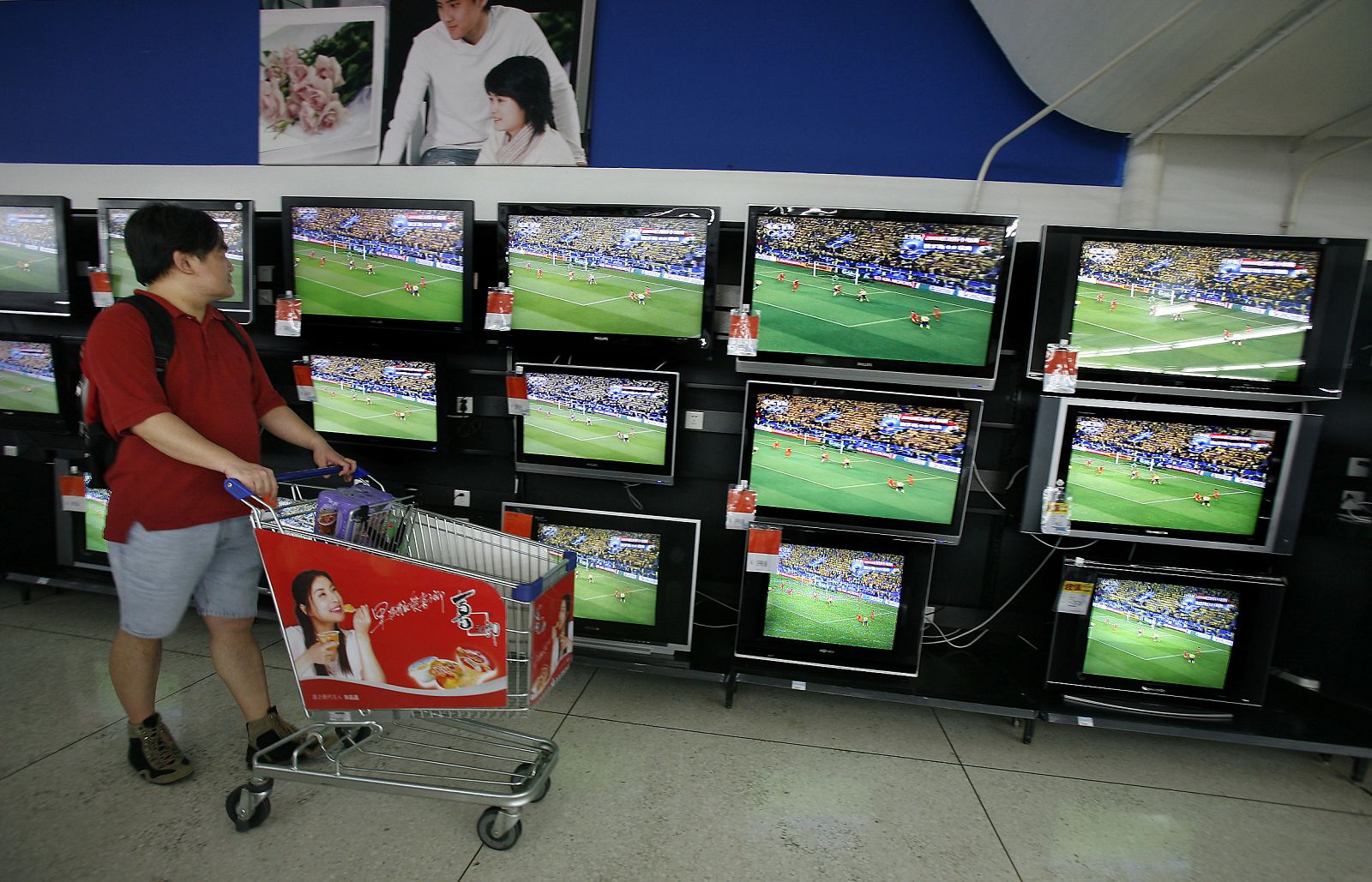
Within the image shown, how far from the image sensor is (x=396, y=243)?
2.46 metres

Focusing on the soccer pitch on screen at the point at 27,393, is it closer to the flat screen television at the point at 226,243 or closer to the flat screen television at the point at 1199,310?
the flat screen television at the point at 226,243

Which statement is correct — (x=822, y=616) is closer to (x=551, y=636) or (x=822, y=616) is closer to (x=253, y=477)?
(x=551, y=636)

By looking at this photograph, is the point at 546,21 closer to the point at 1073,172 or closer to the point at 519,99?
the point at 519,99

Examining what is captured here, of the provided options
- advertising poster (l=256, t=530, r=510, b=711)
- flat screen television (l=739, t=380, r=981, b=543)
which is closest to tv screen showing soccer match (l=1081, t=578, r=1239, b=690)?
flat screen television (l=739, t=380, r=981, b=543)

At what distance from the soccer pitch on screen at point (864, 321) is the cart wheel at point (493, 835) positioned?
5.67 ft

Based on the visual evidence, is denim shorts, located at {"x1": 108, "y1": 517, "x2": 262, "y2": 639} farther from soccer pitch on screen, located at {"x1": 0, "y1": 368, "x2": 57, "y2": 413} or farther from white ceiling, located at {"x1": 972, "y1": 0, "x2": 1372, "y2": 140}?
white ceiling, located at {"x1": 972, "y1": 0, "x2": 1372, "y2": 140}

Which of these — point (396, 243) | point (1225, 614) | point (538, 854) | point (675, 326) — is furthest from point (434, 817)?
point (1225, 614)

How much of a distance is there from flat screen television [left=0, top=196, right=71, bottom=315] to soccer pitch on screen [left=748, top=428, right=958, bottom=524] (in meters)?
3.20

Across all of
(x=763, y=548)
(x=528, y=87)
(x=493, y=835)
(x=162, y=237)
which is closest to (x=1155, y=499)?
(x=763, y=548)

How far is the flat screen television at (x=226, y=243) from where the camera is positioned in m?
2.53

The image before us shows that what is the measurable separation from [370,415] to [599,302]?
114cm

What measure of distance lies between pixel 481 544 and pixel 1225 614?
261 cm

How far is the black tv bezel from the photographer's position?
2539mm

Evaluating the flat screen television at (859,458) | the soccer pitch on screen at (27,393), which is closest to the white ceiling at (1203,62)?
the flat screen television at (859,458)
